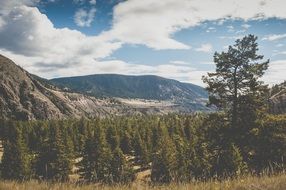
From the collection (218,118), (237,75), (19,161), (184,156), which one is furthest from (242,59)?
(19,161)

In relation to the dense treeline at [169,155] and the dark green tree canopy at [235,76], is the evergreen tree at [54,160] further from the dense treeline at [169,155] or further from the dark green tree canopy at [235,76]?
the dark green tree canopy at [235,76]

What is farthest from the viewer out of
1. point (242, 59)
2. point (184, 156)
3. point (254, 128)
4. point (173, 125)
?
point (173, 125)

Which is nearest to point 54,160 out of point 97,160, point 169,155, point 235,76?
point 97,160

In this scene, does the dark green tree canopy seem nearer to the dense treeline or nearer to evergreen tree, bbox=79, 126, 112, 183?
the dense treeline

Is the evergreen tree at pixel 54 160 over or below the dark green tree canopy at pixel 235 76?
below

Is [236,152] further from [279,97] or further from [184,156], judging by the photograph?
[279,97]

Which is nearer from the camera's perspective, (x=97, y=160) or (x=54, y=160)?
(x=54, y=160)

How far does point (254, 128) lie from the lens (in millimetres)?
28375

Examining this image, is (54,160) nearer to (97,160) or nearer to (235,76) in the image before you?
(97,160)

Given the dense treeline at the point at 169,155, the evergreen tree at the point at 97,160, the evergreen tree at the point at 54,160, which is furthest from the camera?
the evergreen tree at the point at 97,160

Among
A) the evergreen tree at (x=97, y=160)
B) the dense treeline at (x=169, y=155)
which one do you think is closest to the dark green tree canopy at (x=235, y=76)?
the dense treeline at (x=169, y=155)

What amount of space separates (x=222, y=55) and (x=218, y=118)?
18.1 feet

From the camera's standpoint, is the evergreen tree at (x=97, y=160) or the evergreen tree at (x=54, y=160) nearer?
the evergreen tree at (x=54, y=160)

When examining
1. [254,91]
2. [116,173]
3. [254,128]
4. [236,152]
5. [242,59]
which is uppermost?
[242,59]
